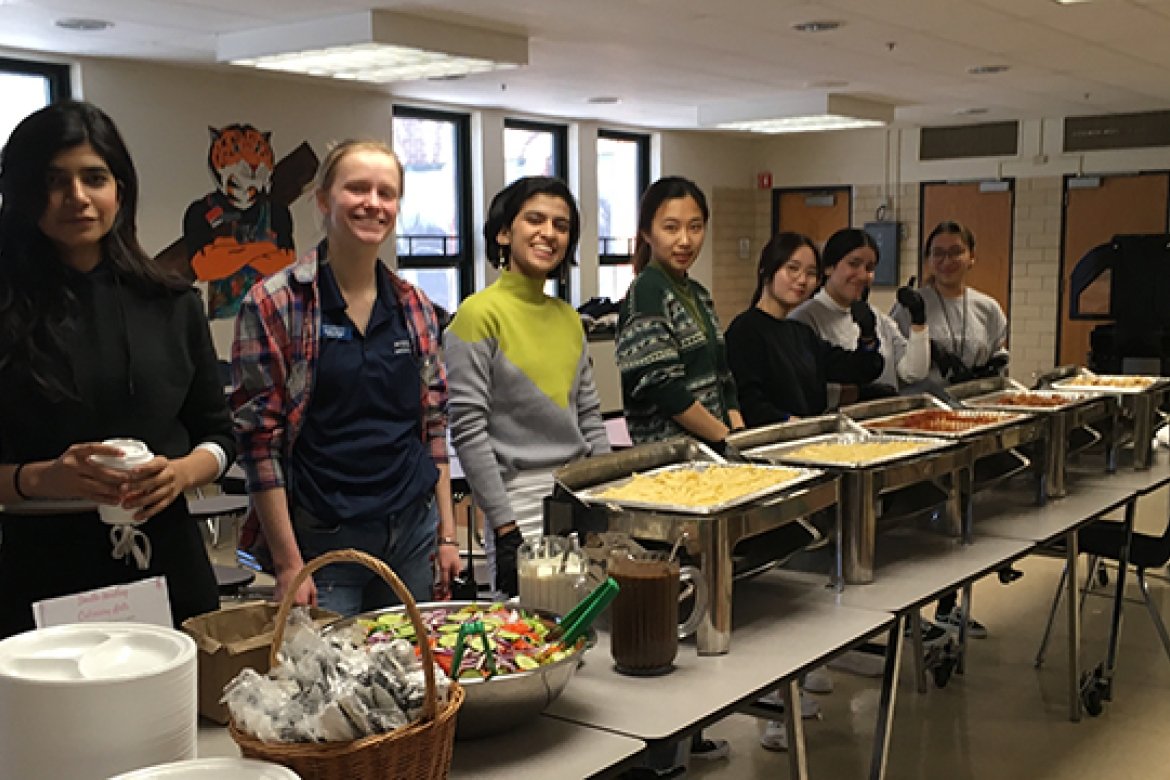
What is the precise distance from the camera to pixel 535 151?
9.69 metres

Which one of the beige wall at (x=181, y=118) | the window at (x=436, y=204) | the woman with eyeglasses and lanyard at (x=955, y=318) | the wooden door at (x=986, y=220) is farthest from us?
the wooden door at (x=986, y=220)

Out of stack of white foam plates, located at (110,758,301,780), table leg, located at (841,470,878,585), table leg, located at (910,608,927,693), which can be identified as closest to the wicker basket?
stack of white foam plates, located at (110,758,301,780)

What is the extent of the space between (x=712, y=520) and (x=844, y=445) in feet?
2.86

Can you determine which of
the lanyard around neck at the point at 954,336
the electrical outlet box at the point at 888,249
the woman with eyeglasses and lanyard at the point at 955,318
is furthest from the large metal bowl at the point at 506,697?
the electrical outlet box at the point at 888,249

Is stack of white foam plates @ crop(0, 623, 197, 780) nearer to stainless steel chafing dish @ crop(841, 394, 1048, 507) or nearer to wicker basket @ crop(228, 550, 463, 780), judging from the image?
wicker basket @ crop(228, 550, 463, 780)

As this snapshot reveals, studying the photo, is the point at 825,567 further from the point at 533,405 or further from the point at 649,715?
the point at 649,715

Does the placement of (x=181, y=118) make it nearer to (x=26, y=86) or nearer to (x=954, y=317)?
(x=26, y=86)

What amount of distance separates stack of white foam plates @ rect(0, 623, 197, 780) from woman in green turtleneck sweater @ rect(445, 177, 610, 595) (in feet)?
4.08

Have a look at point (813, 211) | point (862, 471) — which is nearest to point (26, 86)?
point (862, 471)

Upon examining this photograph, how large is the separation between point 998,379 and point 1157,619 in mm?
941

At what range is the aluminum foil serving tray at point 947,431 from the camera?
9.34 feet

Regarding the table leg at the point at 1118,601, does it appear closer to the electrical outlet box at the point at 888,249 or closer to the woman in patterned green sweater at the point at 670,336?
the woman in patterned green sweater at the point at 670,336

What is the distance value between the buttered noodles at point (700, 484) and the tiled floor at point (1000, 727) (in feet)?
3.84

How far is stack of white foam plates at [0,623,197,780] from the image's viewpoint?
3.80 feet
